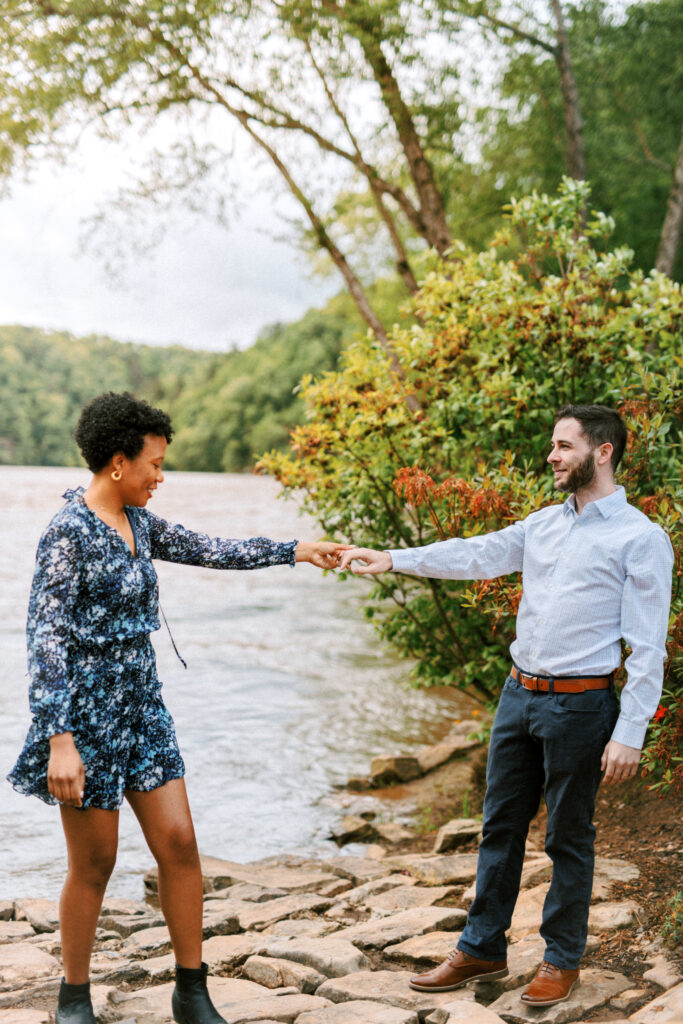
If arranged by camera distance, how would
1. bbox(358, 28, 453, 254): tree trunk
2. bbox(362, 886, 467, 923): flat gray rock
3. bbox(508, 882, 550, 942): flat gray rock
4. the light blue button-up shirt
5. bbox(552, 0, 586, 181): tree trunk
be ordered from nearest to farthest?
the light blue button-up shirt, bbox(508, 882, 550, 942): flat gray rock, bbox(362, 886, 467, 923): flat gray rock, bbox(358, 28, 453, 254): tree trunk, bbox(552, 0, 586, 181): tree trunk

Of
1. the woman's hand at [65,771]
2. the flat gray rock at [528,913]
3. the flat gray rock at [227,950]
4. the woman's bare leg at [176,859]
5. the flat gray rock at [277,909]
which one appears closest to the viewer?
the woman's hand at [65,771]

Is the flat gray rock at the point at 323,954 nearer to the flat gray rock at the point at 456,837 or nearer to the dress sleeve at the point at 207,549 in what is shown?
the dress sleeve at the point at 207,549

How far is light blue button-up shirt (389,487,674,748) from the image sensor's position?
126 inches

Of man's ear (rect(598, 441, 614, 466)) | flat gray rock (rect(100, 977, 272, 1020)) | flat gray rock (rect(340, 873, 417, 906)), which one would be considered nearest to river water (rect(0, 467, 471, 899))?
flat gray rock (rect(340, 873, 417, 906))

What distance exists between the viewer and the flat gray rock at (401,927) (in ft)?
13.9

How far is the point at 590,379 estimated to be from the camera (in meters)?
5.73

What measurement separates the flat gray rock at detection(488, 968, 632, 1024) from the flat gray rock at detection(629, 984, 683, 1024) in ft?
0.57

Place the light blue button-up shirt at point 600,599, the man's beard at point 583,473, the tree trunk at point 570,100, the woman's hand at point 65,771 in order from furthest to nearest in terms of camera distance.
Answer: the tree trunk at point 570,100 → the man's beard at point 583,473 → the light blue button-up shirt at point 600,599 → the woman's hand at point 65,771

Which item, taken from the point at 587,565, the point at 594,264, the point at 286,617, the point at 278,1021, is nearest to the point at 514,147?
the point at 594,264

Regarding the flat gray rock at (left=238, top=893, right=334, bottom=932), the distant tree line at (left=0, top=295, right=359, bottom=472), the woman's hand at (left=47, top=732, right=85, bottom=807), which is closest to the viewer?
the woman's hand at (left=47, top=732, right=85, bottom=807)

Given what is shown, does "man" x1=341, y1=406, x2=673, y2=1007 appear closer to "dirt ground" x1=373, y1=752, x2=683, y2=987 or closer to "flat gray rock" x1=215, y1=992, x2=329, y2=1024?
"flat gray rock" x1=215, y1=992, x2=329, y2=1024

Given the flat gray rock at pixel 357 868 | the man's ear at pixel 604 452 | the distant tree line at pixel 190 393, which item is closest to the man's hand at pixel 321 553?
the man's ear at pixel 604 452

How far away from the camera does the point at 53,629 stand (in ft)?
9.52

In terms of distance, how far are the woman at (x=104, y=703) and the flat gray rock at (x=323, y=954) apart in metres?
0.88
